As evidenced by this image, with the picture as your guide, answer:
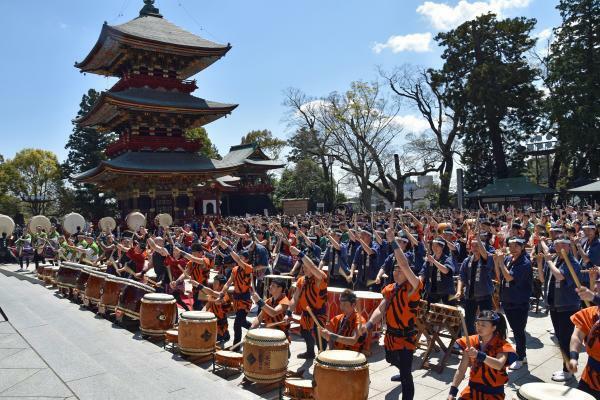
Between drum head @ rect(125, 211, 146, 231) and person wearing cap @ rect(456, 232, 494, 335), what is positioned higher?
drum head @ rect(125, 211, 146, 231)

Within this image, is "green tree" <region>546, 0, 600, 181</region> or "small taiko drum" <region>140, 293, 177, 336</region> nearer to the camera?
"small taiko drum" <region>140, 293, 177, 336</region>

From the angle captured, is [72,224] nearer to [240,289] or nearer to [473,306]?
[240,289]

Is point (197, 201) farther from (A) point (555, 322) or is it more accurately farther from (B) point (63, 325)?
(A) point (555, 322)

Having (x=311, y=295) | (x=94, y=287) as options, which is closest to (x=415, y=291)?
(x=311, y=295)

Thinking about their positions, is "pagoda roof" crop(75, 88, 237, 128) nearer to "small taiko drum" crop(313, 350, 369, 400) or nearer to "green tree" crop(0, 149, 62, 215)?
"green tree" crop(0, 149, 62, 215)

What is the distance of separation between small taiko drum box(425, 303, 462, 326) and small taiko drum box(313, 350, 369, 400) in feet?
7.15

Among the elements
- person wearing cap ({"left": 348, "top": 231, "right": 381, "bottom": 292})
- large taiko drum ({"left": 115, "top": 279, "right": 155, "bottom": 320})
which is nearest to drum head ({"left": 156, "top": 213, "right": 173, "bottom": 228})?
large taiko drum ({"left": 115, "top": 279, "right": 155, "bottom": 320})

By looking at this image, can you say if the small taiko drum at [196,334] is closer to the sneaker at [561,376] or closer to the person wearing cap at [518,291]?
the person wearing cap at [518,291]

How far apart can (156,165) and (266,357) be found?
24217 mm

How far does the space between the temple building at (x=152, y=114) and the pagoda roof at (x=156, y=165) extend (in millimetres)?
53

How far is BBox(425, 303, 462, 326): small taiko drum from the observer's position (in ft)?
22.2

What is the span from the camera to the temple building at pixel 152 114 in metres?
28.6

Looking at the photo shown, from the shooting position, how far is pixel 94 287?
11.0m

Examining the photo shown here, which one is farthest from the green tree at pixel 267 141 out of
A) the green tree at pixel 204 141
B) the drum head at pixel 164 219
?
the drum head at pixel 164 219
